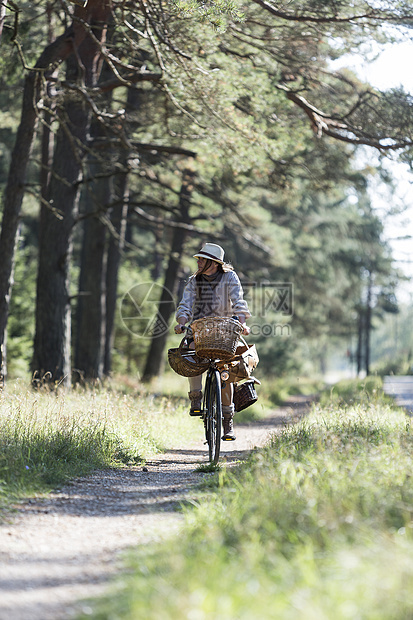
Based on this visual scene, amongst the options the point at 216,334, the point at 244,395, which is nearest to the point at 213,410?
the point at 244,395

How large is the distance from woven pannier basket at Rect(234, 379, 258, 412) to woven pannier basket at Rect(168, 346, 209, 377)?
0.63 metres

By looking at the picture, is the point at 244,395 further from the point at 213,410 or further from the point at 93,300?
the point at 93,300

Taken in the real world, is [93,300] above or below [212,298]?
above

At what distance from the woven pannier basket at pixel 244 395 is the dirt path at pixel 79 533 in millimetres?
1072

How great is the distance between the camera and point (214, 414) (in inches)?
259

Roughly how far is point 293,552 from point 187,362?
149 inches

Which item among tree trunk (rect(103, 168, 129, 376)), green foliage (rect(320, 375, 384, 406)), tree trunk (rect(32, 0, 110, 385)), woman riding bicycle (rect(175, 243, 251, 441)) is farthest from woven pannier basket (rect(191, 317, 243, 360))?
tree trunk (rect(103, 168, 129, 376))

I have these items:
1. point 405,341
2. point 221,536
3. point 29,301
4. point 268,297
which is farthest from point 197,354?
point 405,341

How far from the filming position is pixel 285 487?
4098 mm

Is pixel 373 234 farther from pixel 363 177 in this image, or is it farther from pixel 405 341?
pixel 405 341

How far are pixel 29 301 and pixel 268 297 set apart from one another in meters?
11.4

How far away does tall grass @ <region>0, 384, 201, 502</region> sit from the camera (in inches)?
209

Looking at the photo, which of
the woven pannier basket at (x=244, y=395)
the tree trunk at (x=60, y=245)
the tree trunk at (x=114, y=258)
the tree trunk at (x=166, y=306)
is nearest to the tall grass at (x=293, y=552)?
the woven pannier basket at (x=244, y=395)

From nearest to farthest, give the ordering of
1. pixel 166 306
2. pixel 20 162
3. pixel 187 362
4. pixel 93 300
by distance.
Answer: pixel 187 362
pixel 20 162
pixel 93 300
pixel 166 306
